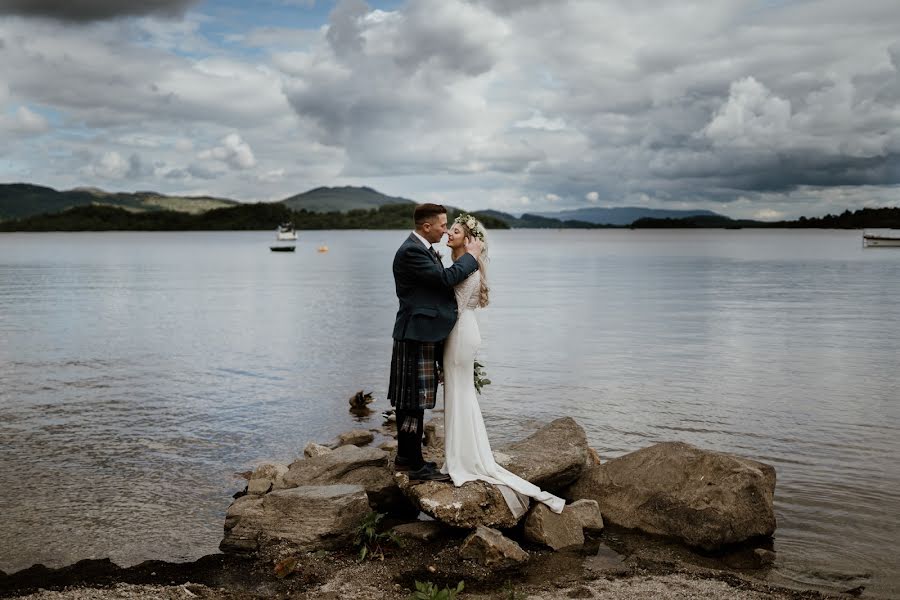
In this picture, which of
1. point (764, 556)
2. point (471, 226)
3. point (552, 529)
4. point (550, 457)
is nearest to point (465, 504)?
point (552, 529)

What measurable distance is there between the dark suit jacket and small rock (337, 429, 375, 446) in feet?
23.9

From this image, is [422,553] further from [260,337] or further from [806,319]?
[806,319]

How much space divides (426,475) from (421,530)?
28.7 inches

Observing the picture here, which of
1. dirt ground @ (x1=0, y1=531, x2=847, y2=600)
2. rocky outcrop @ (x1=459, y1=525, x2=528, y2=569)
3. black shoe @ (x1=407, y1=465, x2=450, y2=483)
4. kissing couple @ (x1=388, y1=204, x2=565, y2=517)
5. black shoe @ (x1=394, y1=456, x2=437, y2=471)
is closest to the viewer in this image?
dirt ground @ (x1=0, y1=531, x2=847, y2=600)

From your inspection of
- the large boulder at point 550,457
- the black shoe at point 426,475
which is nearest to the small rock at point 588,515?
the large boulder at point 550,457

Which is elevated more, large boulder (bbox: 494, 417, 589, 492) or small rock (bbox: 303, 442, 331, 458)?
large boulder (bbox: 494, 417, 589, 492)

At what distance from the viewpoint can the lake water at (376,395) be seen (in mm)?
11797

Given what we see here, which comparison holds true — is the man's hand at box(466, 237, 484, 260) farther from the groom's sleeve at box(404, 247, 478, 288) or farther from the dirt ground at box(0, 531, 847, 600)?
the dirt ground at box(0, 531, 847, 600)

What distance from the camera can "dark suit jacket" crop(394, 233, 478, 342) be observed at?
9.74 meters

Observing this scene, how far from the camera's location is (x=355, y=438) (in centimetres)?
1689

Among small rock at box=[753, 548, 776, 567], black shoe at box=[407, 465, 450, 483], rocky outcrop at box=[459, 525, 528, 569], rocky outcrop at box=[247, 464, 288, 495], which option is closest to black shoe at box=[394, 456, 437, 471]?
black shoe at box=[407, 465, 450, 483]

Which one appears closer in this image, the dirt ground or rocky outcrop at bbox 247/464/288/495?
the dirt ground

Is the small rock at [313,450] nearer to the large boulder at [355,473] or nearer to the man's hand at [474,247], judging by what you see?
the large boulder at [355,473]

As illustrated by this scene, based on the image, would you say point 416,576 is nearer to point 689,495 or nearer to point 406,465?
point 406,465
